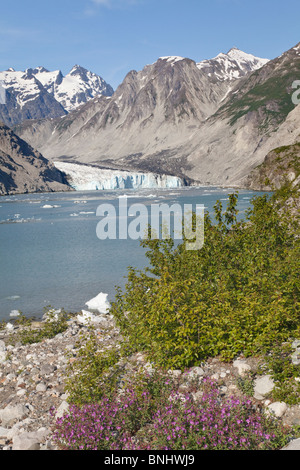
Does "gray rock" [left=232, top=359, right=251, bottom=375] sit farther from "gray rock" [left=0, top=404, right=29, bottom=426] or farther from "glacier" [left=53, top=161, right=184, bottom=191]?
"glacier" [left=53, top=161, right=184, bottom=191]

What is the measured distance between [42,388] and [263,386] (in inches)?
202

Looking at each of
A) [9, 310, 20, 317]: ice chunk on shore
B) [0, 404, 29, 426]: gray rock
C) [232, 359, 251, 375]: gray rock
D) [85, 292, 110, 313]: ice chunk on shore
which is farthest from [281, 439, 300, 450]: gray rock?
[9, 310, 20, 317]: ice chunk on shore

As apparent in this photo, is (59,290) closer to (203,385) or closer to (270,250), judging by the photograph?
(270,250)

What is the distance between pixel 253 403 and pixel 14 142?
187m

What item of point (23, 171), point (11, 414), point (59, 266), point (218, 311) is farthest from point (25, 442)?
point (23, 171)

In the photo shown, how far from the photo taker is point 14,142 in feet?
580

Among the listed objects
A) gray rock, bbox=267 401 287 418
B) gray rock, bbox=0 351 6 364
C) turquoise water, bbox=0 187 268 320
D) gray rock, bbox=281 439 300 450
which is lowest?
turquoise water, bbox=0 187 268 320

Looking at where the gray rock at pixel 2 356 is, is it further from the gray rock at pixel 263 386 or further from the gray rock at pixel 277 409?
Result: the gray rock at pixel 277 409

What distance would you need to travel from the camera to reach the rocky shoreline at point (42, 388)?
6.95 m

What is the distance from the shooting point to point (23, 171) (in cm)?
16238

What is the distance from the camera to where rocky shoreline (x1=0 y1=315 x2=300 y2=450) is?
695cm

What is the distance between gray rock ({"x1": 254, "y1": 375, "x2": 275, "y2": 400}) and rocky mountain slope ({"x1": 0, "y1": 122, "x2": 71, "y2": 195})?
494 feet

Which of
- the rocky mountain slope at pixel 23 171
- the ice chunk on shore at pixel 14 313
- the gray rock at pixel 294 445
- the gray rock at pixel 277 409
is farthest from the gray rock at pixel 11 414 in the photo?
the rocky mountain slope at pixel 23 171
